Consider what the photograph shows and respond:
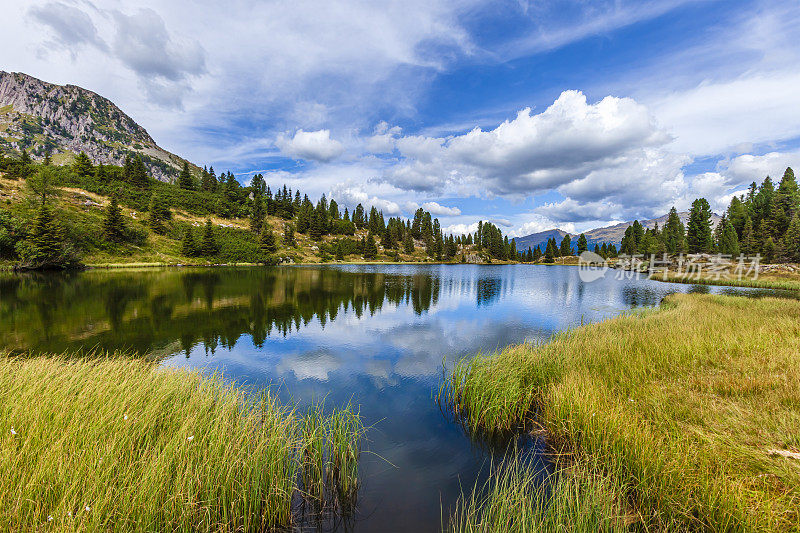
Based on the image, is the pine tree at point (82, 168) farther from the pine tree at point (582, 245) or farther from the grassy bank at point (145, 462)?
the pine tree at point (582, 245)

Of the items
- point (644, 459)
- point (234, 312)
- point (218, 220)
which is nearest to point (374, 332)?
point (234, 312)

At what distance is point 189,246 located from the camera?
74.3m

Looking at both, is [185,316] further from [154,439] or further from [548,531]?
[548,531]

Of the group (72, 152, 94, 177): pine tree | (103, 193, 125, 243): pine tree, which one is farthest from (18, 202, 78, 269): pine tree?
(72, 152, 94, 177): pine tree

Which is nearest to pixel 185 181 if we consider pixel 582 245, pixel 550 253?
pixel 550 253

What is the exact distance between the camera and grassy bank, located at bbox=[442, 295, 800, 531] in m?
4.40

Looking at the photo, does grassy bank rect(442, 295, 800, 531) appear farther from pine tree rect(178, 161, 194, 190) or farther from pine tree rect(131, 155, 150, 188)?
pine tree rect(178, 161, 194, 190)

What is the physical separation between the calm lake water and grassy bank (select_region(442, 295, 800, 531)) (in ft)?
4.15

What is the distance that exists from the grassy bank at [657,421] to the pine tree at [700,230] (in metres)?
105

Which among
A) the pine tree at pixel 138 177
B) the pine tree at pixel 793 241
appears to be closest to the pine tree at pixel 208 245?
the pine tree at pixel 138 177

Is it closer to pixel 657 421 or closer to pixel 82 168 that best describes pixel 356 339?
pixel 657 421

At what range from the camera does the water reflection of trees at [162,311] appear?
53.7 feet

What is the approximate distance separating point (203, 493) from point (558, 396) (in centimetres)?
795

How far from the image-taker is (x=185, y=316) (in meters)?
22.3
